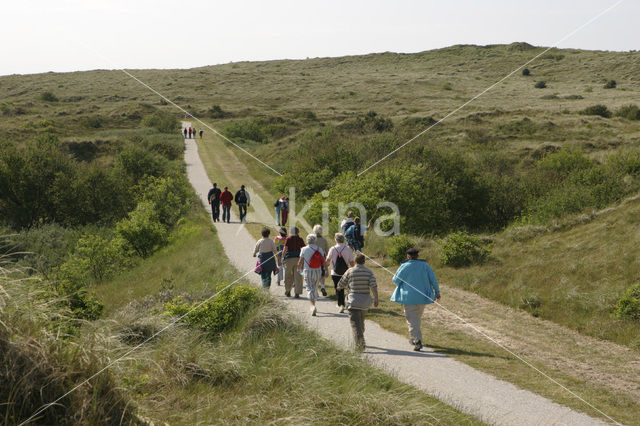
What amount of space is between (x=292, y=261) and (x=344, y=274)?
3604 mm

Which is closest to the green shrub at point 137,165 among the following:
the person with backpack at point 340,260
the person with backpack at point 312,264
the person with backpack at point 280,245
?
the person with backpack at point 280,245

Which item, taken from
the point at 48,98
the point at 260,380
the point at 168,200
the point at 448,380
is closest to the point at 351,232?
the point at 448,380

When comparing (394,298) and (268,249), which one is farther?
(268,249)

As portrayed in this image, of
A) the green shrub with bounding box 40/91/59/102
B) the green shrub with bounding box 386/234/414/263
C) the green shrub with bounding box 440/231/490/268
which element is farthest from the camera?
the green shrub with bounding box 40/91/59/102

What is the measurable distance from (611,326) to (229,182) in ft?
97.4

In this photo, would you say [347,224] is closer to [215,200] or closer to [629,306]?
[629,306]

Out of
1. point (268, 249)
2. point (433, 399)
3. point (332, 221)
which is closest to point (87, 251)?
point (332, 221)

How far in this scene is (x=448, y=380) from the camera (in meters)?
8.10

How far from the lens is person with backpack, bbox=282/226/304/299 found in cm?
1283

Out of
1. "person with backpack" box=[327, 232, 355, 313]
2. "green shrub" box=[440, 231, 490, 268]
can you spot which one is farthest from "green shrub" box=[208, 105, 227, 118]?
"person with backpack" box=[327, 232, 355, 313]

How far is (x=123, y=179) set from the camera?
3725 cm

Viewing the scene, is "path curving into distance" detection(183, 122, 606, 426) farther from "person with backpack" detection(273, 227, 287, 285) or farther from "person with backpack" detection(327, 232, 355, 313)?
"person with backpack" detection(273, 227, 287, 285)

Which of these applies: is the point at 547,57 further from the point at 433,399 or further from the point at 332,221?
the point at 433,399

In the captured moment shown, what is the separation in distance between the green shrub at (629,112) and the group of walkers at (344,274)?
52.2 m
